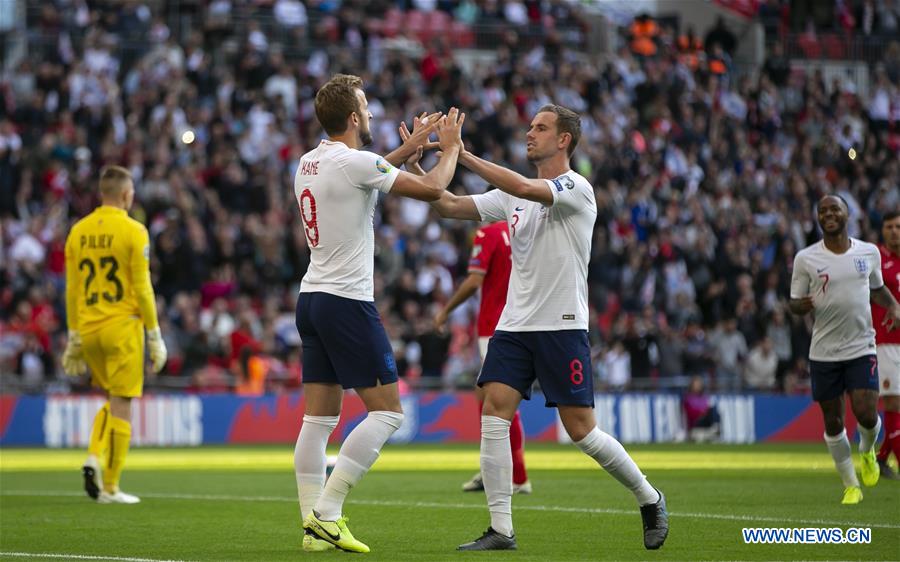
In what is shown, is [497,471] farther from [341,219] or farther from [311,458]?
[341,219]

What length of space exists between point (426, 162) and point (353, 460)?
64.8 feet

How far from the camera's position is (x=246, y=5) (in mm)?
32781

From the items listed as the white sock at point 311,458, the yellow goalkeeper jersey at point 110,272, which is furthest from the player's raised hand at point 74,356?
the white sock at point 311,458

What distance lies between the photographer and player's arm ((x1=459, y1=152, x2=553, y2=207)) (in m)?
8.75

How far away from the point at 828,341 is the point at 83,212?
16.3 metres

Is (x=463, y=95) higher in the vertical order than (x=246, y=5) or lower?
lower

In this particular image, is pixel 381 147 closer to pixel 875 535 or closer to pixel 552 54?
pixel 552 54

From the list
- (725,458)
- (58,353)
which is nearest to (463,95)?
(58,353)

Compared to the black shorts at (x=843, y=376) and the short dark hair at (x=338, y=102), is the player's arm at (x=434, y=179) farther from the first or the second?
the black shorts at (x=843, y=376)

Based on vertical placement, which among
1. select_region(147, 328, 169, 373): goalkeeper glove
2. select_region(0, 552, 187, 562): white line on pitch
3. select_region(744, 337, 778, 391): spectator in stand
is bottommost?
select_region(744, 337, 778, 391): spectator in stand

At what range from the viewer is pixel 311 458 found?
9242 mm

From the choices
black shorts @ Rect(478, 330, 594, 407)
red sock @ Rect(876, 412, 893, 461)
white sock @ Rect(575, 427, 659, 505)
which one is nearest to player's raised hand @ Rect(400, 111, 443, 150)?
black shorts @ Rect(478, 330, 594, 407)

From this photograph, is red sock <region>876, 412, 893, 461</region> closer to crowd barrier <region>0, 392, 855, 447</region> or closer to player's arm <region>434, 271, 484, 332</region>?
player's arm <region>434, 271, 484, 332</region>

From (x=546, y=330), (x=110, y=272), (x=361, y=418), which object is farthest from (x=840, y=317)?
(x=361, y=418)
